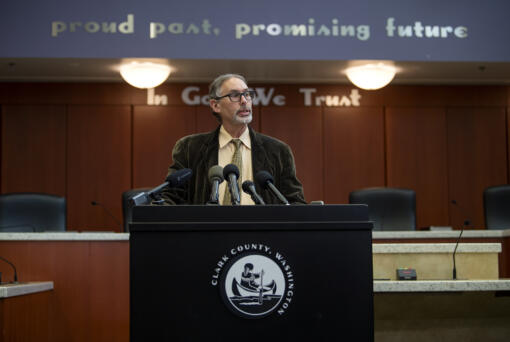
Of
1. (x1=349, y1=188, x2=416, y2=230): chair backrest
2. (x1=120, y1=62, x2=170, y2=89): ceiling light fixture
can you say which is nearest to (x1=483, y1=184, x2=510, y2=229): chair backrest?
(x1=349, y1=188, x2=416, y2=230): chair backrest

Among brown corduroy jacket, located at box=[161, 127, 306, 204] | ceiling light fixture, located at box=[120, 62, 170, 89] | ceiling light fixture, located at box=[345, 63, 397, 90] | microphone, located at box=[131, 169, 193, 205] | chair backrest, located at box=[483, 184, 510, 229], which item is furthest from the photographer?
ceiling light fixture, located at box=[345, 63, 397, 90]

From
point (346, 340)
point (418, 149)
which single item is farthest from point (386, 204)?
point (346, 340)

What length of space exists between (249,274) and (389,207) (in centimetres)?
405

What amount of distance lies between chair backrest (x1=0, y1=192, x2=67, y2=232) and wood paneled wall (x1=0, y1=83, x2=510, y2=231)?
2023mm

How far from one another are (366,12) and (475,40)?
44.2 inches

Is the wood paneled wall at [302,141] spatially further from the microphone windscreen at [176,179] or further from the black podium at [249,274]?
the black podium at [249,274]

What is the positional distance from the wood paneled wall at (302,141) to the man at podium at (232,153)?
500 cm

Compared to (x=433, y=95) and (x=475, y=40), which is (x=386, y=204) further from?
(x=433, y=95)

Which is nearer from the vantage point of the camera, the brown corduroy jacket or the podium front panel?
the podium front panel

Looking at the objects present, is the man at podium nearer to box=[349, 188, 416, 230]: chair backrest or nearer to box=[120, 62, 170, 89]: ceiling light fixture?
box=[349, 188, 416, 230]: chair backrest

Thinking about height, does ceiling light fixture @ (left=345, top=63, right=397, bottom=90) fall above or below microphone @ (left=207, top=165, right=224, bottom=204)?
above

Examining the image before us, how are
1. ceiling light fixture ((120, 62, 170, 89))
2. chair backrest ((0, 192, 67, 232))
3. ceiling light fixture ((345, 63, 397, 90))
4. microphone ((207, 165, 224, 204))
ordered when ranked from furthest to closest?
1. ceiling light fixture ((345, 63, 397, 90))
2. ceiling light fixture ((120, 62, 170, 89))
3. chair backrest ((0, 192, 67, 232))
4. microphone ((207, 165, 224, 204))

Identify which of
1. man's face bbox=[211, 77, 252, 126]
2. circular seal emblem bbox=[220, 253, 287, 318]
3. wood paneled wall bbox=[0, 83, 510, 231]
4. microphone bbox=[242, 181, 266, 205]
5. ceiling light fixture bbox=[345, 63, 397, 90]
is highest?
ceiling light fixture bbox=[345, 63, 397, 90]

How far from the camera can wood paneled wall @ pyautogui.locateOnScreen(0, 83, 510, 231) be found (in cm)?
750
